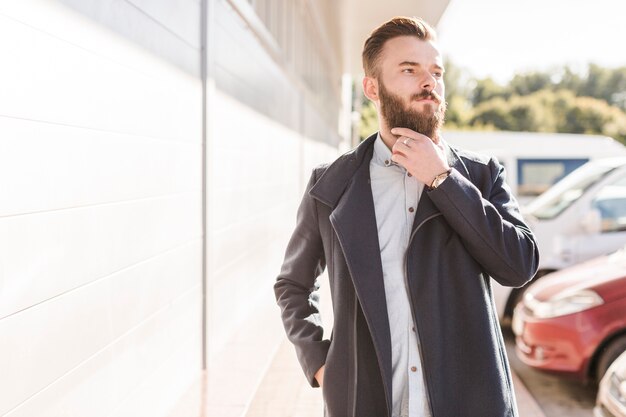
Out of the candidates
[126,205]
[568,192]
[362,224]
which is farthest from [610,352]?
[362,224]

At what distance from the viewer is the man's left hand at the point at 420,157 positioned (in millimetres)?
1991

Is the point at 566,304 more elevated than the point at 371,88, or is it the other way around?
the point at 371,88

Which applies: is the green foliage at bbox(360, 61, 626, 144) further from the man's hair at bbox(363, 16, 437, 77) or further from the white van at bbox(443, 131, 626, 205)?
the man's hair at bbox(363, 16, 437, 77)

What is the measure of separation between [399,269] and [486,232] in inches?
9.8

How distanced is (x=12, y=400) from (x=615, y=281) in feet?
14.9

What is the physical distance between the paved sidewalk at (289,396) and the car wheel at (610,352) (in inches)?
21.5

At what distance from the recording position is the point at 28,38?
8.03 ft

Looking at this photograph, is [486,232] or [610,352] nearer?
[486,232]

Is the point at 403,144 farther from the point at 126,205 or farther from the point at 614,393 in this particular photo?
the point at 614,393

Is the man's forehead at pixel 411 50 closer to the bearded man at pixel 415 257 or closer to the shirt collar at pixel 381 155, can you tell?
the bearded man at pixel 415 257

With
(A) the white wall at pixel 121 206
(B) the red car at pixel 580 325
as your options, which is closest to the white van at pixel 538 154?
(B) the red car at pixel 580 325

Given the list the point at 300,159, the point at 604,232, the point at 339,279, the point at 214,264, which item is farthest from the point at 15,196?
the point at 300,159

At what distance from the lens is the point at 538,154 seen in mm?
17891

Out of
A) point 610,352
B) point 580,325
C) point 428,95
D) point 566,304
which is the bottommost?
point 610,352
